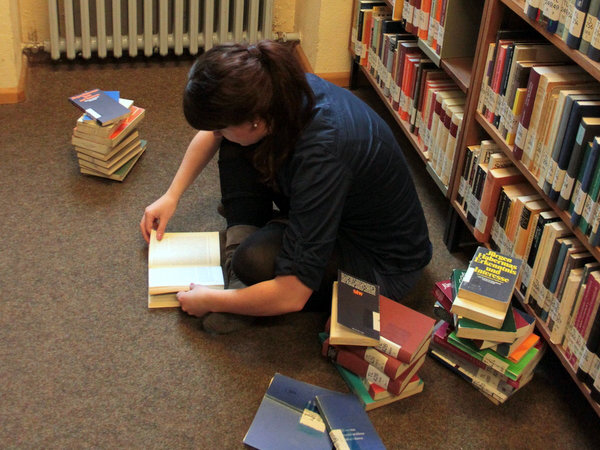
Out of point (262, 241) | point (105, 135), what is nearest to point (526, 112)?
point (262, 241)

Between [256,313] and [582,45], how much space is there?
0.97 meters

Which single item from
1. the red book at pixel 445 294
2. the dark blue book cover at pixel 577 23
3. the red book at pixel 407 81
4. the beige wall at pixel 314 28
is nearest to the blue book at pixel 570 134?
the dark blue book cover at pixel 577 23

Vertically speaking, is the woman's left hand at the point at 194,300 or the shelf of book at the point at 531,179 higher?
the shelf of book at the point at 531,179

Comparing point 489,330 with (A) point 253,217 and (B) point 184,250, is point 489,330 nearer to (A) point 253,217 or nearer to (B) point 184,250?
(A) point 253,217

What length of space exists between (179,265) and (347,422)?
66 centimetres

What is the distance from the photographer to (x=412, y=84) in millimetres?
2535

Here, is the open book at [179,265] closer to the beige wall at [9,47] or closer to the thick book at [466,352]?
the thick book at [466,352]

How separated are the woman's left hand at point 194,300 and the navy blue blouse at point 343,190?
0.83 ft

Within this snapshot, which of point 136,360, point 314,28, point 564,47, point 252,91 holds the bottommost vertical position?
point 136,360

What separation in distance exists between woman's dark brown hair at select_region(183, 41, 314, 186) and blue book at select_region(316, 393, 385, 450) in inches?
23.4

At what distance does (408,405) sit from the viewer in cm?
186

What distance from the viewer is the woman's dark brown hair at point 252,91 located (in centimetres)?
158

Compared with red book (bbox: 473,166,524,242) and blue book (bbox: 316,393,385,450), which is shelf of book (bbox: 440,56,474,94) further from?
blue book (bbox: 316,393,385,450)

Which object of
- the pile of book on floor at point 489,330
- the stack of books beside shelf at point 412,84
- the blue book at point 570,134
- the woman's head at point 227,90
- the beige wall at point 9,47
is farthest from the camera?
the beige wall at point 9,47
